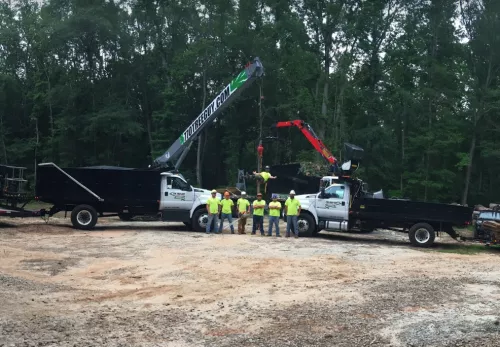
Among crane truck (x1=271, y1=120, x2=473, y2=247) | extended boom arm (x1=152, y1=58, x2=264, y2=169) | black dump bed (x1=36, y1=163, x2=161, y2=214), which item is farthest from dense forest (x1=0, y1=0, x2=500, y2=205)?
black dump bed (x1=36, y1=163, x2=161, y2=214)

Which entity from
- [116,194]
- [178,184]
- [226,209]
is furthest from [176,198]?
[116,194]

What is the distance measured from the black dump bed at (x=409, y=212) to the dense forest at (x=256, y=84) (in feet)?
58.5

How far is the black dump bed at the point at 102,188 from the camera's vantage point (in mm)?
20047

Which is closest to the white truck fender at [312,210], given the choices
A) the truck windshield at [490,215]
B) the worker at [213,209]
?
the worker at [213,209]

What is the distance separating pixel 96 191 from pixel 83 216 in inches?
39.6

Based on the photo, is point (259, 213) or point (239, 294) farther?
point (259, 213)

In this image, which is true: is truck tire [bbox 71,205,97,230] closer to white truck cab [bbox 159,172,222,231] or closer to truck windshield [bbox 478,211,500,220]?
white truck cab [bbox 159,172,222,231]

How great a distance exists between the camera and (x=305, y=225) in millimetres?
19859

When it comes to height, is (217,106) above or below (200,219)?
above

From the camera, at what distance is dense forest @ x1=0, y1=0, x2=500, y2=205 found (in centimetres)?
3691

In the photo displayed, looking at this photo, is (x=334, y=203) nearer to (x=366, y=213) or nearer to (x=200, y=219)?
(x=366, y=213)

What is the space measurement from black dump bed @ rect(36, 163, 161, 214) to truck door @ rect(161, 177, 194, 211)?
327 mm

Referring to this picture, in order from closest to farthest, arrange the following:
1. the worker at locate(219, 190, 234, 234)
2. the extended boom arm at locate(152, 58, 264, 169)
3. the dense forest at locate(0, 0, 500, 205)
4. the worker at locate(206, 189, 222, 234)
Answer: the worker at locate(206, 189, 222, 234) < the worker at locate(219, 190, 234, 234) < the extended boom arm at locate(152, 58, 264, 169) < the dense forest at locate(0, 0, 500, 205)

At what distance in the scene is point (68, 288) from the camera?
10531 millimetres
